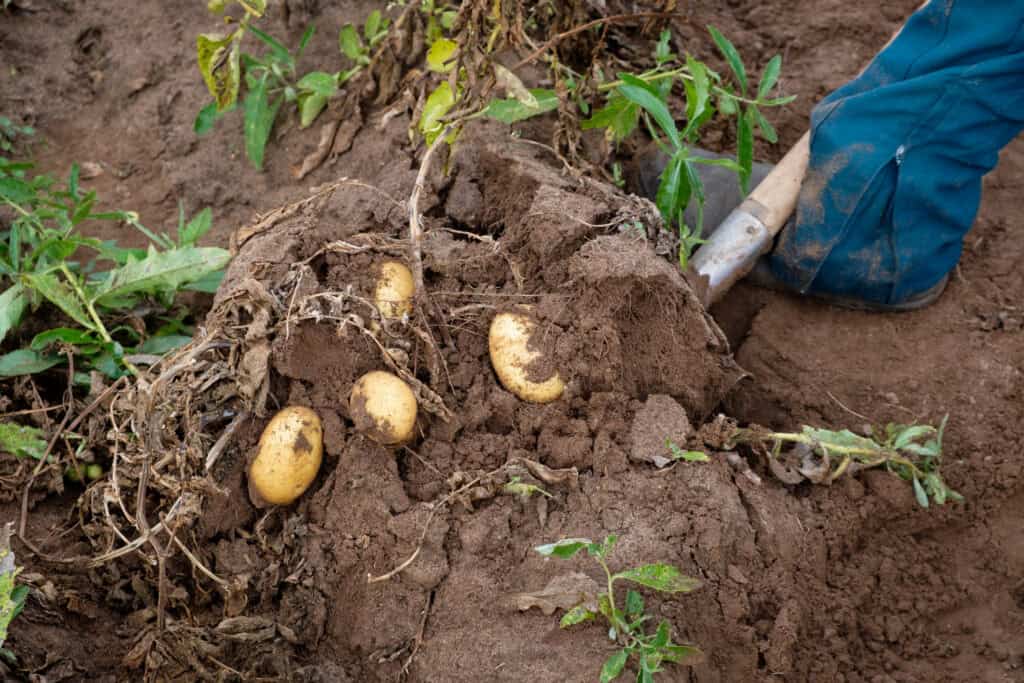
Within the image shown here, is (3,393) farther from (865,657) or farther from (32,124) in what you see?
(865,657)

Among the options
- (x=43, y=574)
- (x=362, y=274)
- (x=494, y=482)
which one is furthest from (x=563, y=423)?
(x=43, y=574)

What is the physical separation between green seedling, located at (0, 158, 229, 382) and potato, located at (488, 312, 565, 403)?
0.89 m

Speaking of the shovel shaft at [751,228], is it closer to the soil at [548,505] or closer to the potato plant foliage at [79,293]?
the soil at [548,505]

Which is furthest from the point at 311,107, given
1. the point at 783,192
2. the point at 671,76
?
the point at 783,192

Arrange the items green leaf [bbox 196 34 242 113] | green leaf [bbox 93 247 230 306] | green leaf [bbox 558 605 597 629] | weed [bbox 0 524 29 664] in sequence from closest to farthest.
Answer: weed [bbox 0 524 29 664], green leaf [bbox 558 605 597 629], green leaf [bbox 93 247 230 306], green leaf [bbox 196 34 242 113]

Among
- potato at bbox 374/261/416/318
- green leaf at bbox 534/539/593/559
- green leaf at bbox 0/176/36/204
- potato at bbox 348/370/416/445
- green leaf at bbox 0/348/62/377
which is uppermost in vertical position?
potato at bbox 374/261/416/318

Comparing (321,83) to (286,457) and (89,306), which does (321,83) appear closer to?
(89,306)

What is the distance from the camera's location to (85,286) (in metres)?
2.39

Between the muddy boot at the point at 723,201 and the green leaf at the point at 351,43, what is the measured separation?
1.08 meters

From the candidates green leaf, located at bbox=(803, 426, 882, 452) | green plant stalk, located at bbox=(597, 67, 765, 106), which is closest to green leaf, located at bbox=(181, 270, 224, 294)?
green plant stalk, located at bbox=(597, 67, 765, 106)

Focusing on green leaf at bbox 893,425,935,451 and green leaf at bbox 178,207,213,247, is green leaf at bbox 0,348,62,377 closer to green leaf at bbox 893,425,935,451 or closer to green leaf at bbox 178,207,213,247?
green leaf at bbox 178,207,213,247

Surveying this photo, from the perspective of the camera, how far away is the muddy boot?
106 inches

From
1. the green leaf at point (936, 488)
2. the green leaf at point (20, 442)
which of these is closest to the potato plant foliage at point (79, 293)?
the green leaf at point (20, 442)

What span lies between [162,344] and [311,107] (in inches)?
42.0
